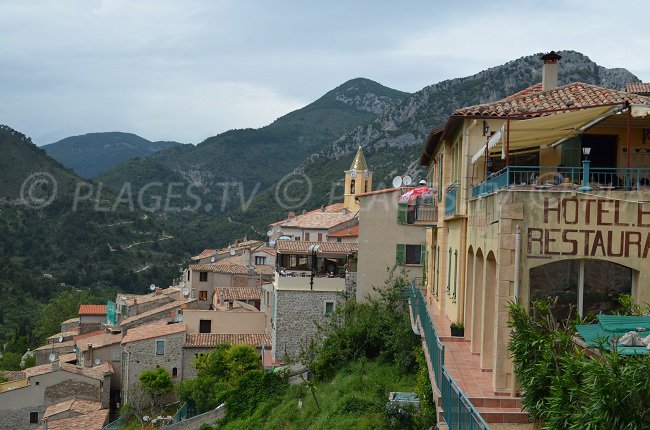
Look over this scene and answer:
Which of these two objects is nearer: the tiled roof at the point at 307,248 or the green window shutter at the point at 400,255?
the green window shutter at the point at 400,255

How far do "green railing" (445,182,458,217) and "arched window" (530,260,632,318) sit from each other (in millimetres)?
6848

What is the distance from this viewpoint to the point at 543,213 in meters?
11.8

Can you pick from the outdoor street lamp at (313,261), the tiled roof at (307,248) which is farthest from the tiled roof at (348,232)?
the outdoor street lamp at (313,261)

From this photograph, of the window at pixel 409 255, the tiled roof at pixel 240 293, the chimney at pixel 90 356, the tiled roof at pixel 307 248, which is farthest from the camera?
the chimney at pixel 90 356

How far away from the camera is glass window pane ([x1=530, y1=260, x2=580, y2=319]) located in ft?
39.2

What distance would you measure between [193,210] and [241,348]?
120m

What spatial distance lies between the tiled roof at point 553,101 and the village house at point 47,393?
32.8 metres

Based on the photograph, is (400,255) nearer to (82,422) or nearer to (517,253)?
(82,422)

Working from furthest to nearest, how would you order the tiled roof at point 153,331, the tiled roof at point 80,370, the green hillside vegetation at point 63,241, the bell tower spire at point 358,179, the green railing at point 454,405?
the green hillside vegetation at point 63,241, the bell tower spire at point 358,179, the tiled roof at point 80,370, the tiled roof at point 153,331, the green railing at point 454,405

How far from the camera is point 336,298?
34.4 m

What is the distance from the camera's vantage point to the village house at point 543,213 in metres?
11.8

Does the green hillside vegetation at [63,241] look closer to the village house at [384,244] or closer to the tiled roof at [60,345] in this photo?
the tiled roof at [60,345]

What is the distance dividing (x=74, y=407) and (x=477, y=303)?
31.5 m

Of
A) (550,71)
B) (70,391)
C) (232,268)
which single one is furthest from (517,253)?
(232,268)
